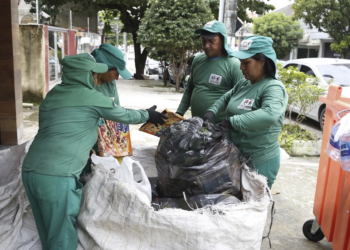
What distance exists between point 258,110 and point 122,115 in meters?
0.83

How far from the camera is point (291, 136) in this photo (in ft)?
21.8

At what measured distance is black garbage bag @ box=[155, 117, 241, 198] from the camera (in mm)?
Result: 2275

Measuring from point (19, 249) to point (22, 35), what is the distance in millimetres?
8407

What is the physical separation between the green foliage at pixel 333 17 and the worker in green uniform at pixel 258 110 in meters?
18.8

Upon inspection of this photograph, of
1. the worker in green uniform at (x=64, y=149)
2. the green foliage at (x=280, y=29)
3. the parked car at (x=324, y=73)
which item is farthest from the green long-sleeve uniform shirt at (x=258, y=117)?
the green foliage at (x=280, y=29)

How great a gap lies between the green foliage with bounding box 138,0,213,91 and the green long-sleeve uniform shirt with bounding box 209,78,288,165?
10.9 meters

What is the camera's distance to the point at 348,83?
8242mm

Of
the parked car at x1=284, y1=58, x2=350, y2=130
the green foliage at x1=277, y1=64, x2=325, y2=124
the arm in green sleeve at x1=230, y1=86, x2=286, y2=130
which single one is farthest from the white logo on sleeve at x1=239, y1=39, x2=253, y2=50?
the parked car at x1=284, y1=58, x2=350, y2=130

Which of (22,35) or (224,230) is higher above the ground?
(22,35)

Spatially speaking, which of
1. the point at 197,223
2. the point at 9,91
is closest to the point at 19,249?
the point at 197,223

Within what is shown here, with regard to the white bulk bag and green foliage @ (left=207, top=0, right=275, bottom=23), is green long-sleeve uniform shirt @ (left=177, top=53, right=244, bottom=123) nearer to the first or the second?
the white bulk bag

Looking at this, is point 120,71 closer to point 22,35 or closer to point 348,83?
point 348,83

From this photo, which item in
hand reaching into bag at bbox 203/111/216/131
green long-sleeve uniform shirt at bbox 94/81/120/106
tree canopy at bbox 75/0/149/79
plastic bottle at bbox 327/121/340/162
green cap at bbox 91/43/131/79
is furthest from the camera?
tree canopy at bbox 75/0/149/79

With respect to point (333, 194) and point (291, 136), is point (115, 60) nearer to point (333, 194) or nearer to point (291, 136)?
point (333, 194)
